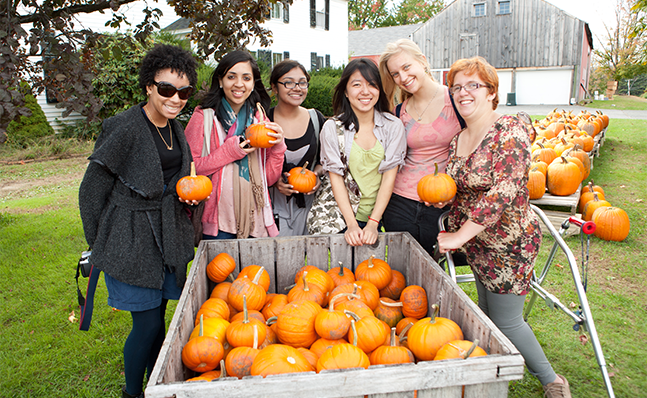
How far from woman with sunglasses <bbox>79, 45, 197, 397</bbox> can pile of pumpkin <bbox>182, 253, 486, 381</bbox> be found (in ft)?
1.15

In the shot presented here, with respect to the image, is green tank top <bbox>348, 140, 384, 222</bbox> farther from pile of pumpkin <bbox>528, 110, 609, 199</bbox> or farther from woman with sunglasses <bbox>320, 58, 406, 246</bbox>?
pile of pumpkin <bbox>528, 110, 609, 199</bbox>

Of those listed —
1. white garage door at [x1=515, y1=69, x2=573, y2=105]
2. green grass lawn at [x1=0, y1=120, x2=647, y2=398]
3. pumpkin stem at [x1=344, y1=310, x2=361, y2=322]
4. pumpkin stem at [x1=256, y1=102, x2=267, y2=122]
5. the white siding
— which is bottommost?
green grass lawn at [x1=0, y1=120, x2=647, y2=398]

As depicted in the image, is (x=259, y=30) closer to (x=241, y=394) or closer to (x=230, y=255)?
(x=230, y=255)

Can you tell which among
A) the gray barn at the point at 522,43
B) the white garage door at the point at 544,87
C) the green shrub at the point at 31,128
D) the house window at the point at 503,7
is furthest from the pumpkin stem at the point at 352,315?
the house window at the point at 503,7

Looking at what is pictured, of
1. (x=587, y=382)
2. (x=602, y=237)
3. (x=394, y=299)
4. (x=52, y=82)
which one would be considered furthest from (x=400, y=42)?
(x=602, y=237)

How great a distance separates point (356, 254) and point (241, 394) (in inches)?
63.8

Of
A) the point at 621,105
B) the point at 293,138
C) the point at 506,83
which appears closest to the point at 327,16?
the point at 506,83

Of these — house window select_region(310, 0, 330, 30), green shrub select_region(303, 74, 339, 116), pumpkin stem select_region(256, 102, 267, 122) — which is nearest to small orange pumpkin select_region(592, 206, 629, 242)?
pumpkin stem select_region(256, 102, 267, 122)

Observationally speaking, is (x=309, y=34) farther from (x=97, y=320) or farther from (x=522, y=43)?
(x=97, y=320)

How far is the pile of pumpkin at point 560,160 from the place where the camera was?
5516mm

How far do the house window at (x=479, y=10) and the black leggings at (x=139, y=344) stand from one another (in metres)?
31.6

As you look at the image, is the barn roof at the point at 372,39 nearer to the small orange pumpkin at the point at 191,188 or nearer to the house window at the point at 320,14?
the house window at the point at 320,14

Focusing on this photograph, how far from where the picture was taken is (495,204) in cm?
208

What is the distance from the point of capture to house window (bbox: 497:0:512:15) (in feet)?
92.3
